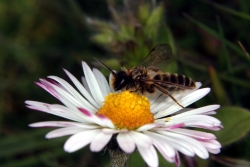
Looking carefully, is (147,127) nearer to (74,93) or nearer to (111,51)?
(74,93)

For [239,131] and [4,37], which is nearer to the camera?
[239,131]

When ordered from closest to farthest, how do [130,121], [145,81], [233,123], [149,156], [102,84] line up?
[149,156]
[130,121]
[145,81]
[102,84]
[233,123]

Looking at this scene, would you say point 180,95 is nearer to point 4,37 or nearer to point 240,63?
point 240,63

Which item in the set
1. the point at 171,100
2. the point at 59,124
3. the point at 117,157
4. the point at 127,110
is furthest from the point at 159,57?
the point at 59,124

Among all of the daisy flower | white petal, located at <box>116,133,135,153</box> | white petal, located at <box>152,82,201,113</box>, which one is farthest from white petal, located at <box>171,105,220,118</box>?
white petal, located at <box>116,133,135,153</box>

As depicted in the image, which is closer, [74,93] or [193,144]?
[193,144]

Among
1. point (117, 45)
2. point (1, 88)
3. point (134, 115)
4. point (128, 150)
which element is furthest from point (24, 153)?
point (128, 150)
